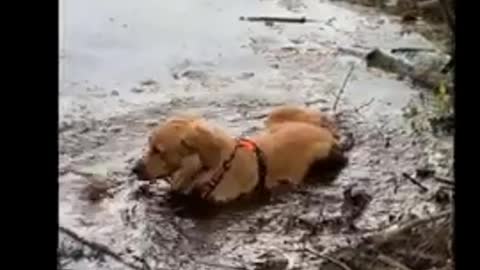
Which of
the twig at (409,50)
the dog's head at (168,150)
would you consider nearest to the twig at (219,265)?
the dog's head at (168,150)

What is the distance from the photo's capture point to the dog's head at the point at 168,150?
2.84 m

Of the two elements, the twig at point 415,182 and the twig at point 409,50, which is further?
the twig at point 409,50

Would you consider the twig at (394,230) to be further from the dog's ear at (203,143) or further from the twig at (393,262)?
the dog's ear at (203,143)

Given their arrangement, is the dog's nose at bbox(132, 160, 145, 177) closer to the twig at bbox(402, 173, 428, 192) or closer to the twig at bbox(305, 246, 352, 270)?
the twig at bbox(305, 246, 352, 270)

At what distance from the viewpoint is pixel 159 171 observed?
2.86 m

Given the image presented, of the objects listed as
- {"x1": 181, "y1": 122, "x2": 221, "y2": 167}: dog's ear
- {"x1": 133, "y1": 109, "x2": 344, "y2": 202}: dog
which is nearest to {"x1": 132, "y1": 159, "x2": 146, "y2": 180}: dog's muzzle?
{"x1": 133, "y1": 109, "x2": 344, "y2": 202}: dog

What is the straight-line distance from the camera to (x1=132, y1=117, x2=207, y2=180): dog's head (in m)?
2.84

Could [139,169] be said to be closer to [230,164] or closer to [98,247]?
[230,164]

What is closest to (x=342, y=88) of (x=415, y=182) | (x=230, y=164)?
(x=415, y=182)

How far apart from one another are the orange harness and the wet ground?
10 cm

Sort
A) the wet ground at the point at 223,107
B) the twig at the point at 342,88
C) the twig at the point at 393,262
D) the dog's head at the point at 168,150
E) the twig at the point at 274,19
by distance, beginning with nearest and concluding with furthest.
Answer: the twig at the point at 393,262 → the wet ground at the point at 223,107 → the dog's head at the point at 168,150 → the twig at the point at 342,88 → the twig at the point at 274,19

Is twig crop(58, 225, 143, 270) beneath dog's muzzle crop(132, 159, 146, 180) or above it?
beneath
